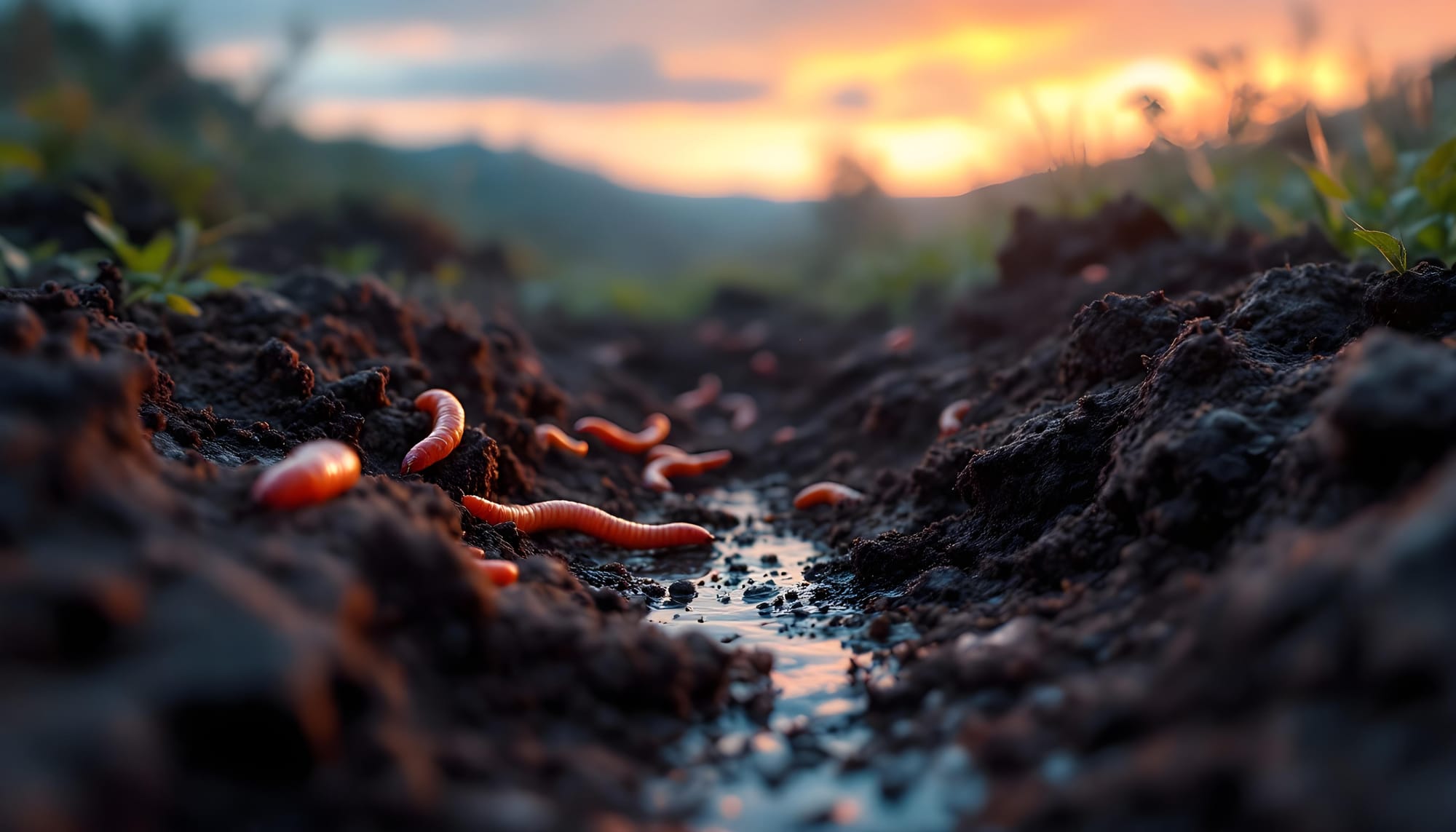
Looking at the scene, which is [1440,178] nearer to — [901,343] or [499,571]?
[901,343]

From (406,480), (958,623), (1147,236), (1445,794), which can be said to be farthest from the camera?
(1147,236)

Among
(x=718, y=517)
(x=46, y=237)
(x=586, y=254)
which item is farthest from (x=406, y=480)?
(x=586, y=254)

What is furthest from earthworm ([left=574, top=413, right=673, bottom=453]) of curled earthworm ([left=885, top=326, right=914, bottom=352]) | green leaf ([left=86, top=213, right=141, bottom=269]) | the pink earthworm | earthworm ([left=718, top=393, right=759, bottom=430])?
the pink earthworm

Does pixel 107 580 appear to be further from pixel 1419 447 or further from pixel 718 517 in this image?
pixel 718 517

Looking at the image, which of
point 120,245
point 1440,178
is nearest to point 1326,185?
point 1440,178

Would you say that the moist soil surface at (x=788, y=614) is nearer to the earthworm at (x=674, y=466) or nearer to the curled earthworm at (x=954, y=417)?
the curled earthworm at (x=954, y=417)

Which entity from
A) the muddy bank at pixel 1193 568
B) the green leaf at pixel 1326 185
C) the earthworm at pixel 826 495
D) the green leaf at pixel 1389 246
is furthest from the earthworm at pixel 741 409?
the green leaf at pixel 1389 246

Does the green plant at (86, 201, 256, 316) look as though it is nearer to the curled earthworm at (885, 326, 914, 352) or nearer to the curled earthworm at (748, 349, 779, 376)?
the curled earthworm at (885, 326, 914, 352)
